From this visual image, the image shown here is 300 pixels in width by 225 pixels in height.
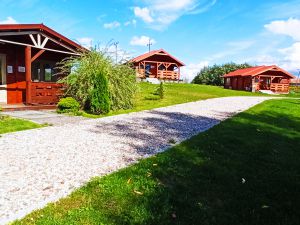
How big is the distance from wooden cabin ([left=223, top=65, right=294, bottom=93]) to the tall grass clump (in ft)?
99.3

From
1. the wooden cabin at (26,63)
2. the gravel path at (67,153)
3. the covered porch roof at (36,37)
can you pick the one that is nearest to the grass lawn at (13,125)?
the gravel path at (67,153)

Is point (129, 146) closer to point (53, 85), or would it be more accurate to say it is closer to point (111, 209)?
point (111, 209)

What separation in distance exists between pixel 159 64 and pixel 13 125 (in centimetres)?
3194

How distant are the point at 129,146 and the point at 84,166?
65.4 inches

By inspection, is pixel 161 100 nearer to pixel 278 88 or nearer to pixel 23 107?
pixel 23 107

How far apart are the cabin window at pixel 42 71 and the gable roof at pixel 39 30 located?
1.82m

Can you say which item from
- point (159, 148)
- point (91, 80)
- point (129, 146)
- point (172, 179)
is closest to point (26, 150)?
point (129, 146)

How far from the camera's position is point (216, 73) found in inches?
A: 2611

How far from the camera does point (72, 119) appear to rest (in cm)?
1034

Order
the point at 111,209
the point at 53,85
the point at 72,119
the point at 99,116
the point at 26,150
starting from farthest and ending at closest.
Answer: the point at 53,85, the point at 99,116, the point at 72,119, the point at 26,150, the point at 111,209

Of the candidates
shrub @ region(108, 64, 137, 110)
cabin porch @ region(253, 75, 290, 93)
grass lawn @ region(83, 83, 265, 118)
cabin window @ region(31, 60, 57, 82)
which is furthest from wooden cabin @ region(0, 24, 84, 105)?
cabin porch @ region(253, 75, 290, 93)

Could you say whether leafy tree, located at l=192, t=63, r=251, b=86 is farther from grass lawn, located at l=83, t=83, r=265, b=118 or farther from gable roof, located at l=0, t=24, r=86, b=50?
gable roof, located at l=0, t=24, r=86, b=50

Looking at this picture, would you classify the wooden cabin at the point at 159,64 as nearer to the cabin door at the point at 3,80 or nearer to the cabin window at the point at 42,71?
the cabin window at the point at 42,71

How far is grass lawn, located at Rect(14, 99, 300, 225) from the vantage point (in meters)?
3.37
